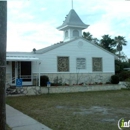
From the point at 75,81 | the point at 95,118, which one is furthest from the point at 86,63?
the point at 95,118

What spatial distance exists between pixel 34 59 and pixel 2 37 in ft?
51.1

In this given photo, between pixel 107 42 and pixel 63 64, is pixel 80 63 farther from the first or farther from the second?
pixel 107 42

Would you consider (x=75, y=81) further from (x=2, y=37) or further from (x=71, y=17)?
(x=2, y=37)

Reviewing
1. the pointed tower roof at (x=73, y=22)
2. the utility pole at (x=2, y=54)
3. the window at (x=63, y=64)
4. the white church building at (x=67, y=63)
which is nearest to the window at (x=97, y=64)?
the white church building at (x=67, y=63)

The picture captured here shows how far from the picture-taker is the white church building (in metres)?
20.4

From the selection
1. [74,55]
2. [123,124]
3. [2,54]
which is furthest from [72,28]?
[2,54]

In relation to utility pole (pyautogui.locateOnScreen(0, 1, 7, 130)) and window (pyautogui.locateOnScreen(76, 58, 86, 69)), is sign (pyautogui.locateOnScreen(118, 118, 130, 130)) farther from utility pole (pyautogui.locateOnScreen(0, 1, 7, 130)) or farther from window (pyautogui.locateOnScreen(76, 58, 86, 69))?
window (pyautogui.locateOnScreen(76, 58, 86, 69))

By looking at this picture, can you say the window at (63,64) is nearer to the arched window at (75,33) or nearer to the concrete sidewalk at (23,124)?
the arched window at (75,33)

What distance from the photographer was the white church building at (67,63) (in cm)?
2038

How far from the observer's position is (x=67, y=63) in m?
22.4

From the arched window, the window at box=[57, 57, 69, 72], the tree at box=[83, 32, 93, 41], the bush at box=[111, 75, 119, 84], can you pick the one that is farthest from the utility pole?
the tree at box=[83, 32, 93, 41]

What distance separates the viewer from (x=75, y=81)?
22469 mm

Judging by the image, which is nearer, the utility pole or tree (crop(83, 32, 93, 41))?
the utility pole

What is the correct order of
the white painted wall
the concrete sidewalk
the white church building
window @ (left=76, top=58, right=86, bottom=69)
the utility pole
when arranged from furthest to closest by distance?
window @ (left=76, top=58, right=86, bottom=69) < the white painted wall < the white church building < the concrete sidewalk < the utility pole
